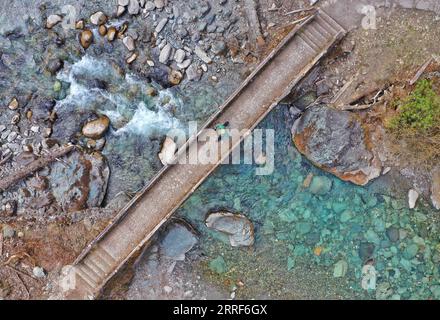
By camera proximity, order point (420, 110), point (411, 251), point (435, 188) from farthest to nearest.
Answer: point (411, 251)
point (435, 188)
point (420, 110)

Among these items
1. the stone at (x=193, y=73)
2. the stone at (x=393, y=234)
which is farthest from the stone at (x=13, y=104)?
the stone at (x=393, y=234)

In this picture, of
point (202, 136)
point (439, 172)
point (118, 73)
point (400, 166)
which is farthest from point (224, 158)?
point (439, 172)

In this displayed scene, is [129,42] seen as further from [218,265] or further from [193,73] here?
[218,265]

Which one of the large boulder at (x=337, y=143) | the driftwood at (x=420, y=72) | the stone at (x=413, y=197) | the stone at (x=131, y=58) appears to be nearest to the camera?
→ the driftwood at (x=420, y=72)

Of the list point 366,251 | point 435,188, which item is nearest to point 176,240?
point 366,251

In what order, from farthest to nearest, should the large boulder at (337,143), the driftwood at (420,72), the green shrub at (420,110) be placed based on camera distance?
the large boulder at (337,143) < the driftwood at (420,72) < the green shrub at (420,110)

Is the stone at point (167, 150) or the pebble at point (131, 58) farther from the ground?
the pebble at point (131, 58)

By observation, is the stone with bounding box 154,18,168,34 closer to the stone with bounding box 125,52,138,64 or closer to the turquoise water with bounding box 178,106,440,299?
the stone with bounding box 125,52,138,64

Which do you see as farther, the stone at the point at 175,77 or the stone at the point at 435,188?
the stone at the point at 175,77

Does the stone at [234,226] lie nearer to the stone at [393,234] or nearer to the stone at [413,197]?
the stone at [393,234]
